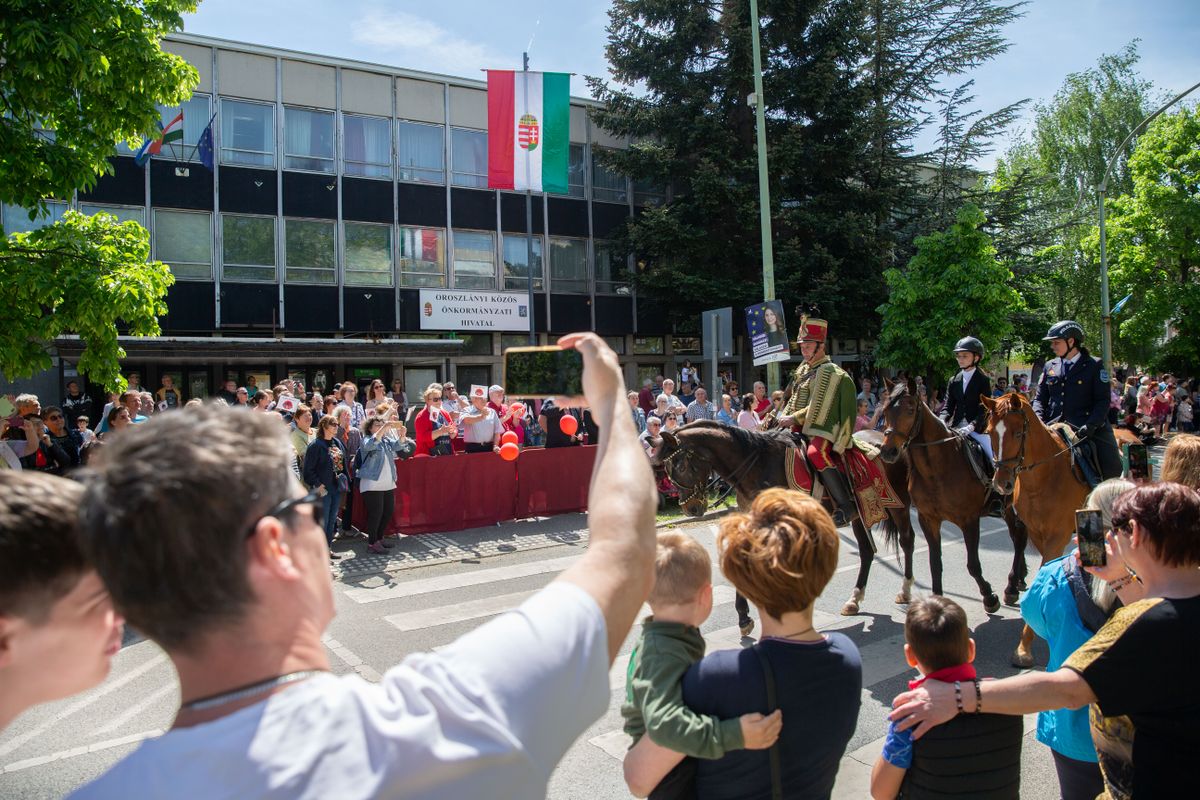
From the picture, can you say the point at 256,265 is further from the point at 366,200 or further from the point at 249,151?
the point at 366,200

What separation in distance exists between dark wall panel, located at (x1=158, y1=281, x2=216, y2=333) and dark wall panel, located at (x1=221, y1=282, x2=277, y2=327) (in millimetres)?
404

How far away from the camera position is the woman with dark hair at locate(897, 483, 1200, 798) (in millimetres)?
2301

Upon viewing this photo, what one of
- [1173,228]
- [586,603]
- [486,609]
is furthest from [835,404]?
[1173,228]

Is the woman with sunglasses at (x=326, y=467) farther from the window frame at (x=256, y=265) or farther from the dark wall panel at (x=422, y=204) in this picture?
the dark wall panel at (x=422, y=204)

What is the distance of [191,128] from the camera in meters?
25.6

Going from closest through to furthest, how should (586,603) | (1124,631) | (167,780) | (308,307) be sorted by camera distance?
(167,780) < (586,603) < (1124,631) < (308,307)

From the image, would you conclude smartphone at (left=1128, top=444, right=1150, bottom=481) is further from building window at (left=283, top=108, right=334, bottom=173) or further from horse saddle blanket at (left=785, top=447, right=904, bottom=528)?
building window at (left=283, top=108, right=334, bottom=173)

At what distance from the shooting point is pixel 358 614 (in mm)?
8547

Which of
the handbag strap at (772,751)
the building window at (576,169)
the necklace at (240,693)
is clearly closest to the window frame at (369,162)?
the building window at (576,169)

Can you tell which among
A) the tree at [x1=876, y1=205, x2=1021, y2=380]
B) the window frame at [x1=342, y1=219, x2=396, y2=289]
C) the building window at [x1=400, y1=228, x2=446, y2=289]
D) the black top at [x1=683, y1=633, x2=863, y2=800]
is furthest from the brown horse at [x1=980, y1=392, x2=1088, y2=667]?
the building window at [x1=400, y1=228, x2=446, y2=289]

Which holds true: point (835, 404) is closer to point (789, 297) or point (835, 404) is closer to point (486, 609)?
point (486, 609)

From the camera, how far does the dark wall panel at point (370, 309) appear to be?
1086 inches

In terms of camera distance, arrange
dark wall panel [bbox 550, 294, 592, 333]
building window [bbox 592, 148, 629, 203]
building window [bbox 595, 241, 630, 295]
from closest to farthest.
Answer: dark wall panel [bbox 550, 294, 592, 333], building window [bbox 595, 241, 630, 295], building window [bbox 592, 148, 629, 203]

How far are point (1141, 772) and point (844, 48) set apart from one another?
30977 mm
